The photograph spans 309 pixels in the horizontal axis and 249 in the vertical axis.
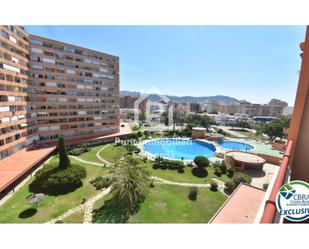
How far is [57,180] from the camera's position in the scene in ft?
39.2

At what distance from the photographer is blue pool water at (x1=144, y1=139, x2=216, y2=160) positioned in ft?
75.5

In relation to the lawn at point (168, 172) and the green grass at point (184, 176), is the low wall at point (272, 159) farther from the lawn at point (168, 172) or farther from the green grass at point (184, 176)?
the green grass at point (184, 176)

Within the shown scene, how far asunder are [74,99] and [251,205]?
22.4 metres

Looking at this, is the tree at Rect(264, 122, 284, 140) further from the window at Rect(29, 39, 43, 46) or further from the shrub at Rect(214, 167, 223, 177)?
the window at Rect(29, 39, 43, 46)

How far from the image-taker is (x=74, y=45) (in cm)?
2202

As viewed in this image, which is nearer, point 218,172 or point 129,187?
point 129,187

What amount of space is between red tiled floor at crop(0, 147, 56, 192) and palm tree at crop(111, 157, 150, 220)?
6.68 meters

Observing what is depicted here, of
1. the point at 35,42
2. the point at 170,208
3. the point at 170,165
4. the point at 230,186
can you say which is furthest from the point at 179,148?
the point at 35,42

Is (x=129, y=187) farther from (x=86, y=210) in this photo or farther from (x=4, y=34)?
(x=4, y=34)

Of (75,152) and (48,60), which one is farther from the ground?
(48,60)

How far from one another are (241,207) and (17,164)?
1569cm

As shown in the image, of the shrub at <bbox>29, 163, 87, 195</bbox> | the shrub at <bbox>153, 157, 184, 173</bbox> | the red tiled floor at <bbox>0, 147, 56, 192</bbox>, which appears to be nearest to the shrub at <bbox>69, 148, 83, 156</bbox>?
the red tiled floor at <bbox>0, 147, 56, 192</bbox>

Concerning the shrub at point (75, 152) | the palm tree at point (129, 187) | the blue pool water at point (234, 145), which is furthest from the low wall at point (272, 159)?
the shrub at point (75, 152)
